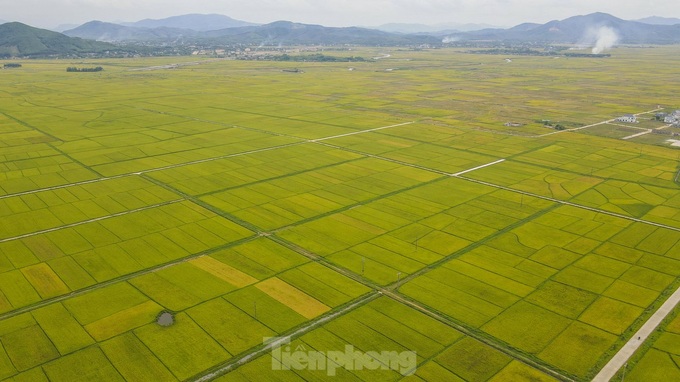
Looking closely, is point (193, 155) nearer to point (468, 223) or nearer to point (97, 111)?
point (468, 223)

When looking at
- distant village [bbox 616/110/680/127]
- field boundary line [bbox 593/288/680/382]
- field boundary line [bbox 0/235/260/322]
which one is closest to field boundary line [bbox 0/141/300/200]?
field boundary line [bbox 0/235/260/322]

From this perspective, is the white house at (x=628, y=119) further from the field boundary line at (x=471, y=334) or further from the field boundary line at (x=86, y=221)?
the field boundary line at (x=86, y=221)

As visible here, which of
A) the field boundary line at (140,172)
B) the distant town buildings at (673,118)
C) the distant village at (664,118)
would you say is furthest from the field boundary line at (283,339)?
the distant town buildings at (673,118)

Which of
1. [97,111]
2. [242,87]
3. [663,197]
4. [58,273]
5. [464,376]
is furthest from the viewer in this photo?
[242,87]

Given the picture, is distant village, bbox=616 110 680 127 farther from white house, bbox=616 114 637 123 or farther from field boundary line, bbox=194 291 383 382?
field boundary line, bbox=194 291 383 382

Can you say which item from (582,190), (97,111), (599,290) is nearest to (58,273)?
(599,290)

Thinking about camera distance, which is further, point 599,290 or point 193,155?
point 193,155

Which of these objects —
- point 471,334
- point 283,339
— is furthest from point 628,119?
point 283,339
